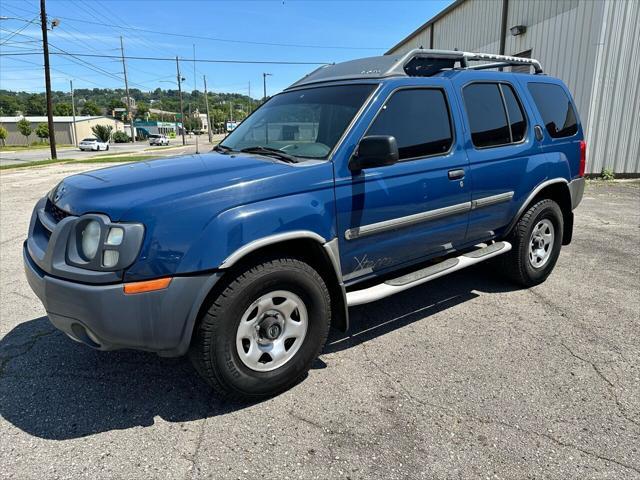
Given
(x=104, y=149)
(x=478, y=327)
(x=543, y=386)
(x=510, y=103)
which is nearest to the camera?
(x=543, y=386)

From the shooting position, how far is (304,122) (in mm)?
3631

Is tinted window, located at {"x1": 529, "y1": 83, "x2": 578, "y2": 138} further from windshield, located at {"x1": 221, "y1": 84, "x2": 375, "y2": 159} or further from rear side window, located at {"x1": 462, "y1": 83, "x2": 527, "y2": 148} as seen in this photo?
windshield, located at {"x1": 221, "y1": 84, "x2": 375, "y2": 159}

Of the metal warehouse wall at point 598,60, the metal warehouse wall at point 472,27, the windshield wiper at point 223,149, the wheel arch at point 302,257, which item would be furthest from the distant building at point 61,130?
the wheel arch at point 302,257

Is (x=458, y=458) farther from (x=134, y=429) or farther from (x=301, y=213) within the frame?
(x=134, y=429)

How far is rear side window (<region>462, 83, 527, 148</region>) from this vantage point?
396 cm

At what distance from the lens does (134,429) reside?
265cm

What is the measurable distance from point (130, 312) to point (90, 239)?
481 millimetres

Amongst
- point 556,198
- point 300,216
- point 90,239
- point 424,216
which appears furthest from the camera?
point 556,198

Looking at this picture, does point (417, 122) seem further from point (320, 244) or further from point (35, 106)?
point (35, 106)

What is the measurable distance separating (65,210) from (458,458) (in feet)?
8.51

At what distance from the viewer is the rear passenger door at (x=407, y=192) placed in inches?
125

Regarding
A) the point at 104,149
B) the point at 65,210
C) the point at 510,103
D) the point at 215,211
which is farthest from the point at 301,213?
the point at 104,149

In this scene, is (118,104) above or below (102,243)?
above

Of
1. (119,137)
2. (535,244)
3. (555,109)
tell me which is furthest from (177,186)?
(119,137)
